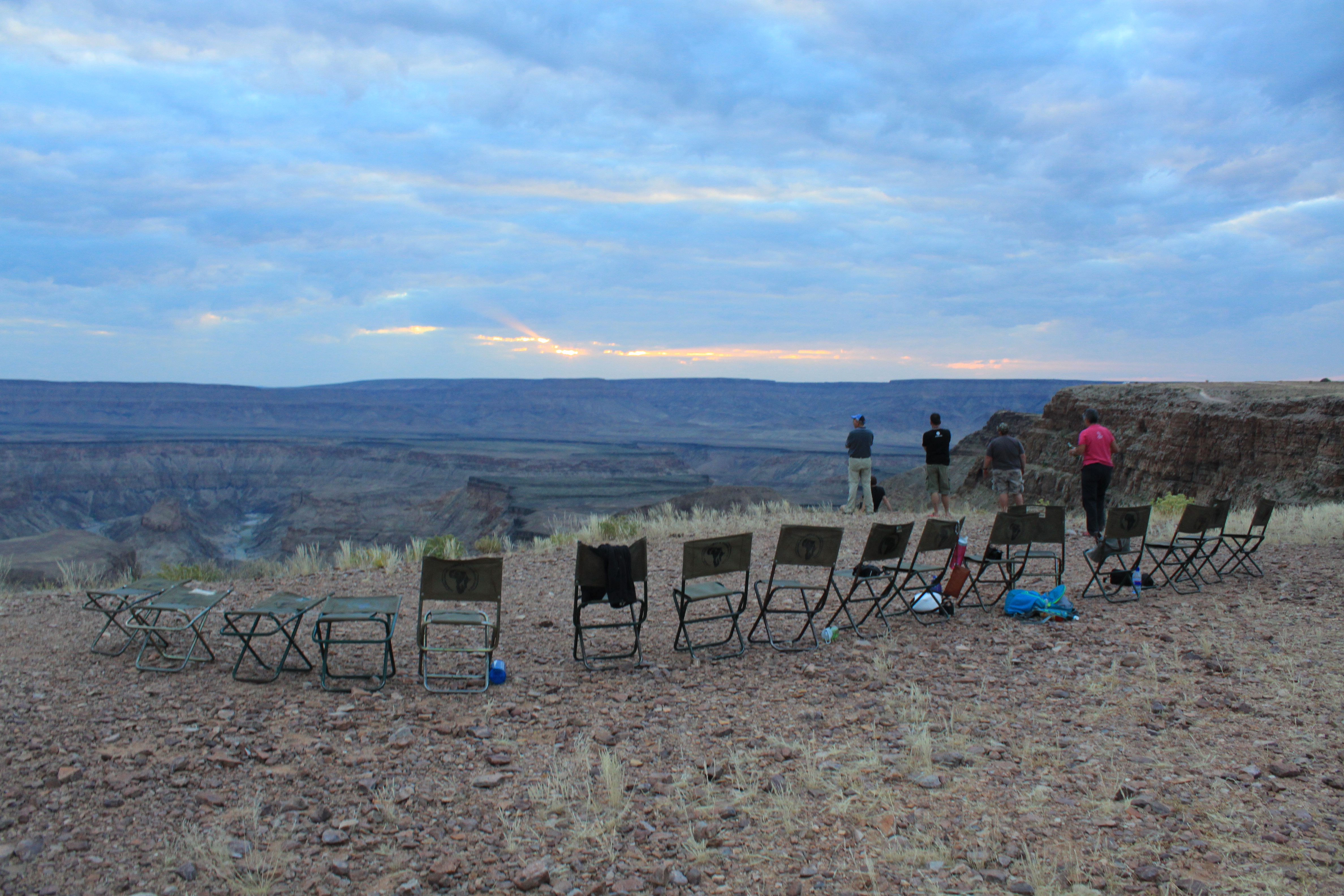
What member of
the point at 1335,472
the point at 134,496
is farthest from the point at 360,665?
the point at 134,496

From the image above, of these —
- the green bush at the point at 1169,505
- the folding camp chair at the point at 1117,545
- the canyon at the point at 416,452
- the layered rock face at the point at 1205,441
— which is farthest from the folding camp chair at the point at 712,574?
the layered rock face at the point at 1205,441

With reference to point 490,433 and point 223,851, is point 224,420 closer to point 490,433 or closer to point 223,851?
point 490,433

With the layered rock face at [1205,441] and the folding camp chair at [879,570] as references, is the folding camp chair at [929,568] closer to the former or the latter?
the folding camp chair at [879,570]

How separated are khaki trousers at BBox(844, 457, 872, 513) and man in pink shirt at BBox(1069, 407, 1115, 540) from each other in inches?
151

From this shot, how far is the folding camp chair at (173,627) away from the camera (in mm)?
5566

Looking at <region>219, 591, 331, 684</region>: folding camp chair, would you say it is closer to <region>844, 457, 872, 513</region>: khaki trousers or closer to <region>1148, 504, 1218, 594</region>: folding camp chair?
<region>1148, 504, 1218, 594</region>: folding camp chair

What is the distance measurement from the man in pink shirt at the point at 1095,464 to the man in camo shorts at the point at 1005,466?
5.12ft

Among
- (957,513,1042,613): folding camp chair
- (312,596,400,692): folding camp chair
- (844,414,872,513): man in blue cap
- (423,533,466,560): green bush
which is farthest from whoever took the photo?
(844,414,872,513): man in blue cap

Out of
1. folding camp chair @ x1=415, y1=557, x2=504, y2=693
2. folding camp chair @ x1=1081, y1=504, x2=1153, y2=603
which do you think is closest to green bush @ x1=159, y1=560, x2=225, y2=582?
folding camp chair @ x1=415, y1=557, x2=504, y2=693

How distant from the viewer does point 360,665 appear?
5941 mm

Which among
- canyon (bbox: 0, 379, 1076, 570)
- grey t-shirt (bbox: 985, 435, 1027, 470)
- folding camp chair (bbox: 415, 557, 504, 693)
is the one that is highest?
grey t-shirt (bbox: 985, 435, 1027, 470)

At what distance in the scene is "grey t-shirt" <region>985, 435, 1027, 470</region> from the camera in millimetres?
11852

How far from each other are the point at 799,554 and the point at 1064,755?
7.97 ft

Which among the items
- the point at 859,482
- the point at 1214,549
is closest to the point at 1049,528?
the point at 1214,549
